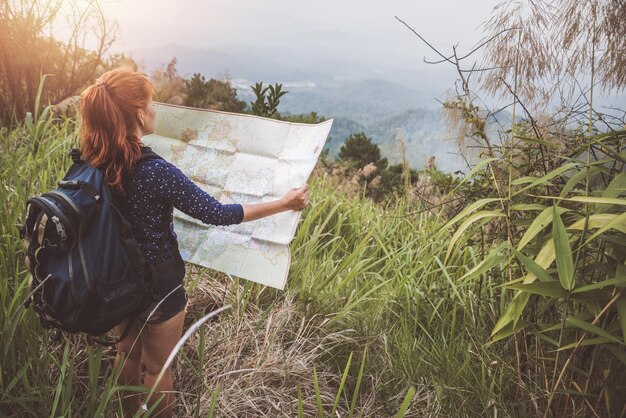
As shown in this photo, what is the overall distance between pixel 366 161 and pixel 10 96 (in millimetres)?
7642

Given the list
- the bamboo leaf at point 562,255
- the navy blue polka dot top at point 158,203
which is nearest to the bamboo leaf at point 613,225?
the bamboo leaf at point 562,255

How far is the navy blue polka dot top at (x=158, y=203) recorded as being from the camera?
1.54 metres

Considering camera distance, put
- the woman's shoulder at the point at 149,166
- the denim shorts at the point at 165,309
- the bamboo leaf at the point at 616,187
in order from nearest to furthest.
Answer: the bamboo leaf at the point at 616,187
the woman's shoulder at the point at 149,166
the denim shorts at the point at 165,309

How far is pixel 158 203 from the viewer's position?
62.6 inches

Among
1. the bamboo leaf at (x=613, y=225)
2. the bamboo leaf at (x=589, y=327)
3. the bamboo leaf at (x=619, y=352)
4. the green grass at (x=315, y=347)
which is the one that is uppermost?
the bamboo leaf at (x=613, y=225)

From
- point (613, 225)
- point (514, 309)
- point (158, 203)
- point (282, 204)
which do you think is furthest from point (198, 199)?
point (613, 225)

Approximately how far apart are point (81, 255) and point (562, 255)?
49.3 inches

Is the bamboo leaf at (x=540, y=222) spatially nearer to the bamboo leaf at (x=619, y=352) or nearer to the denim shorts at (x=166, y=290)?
the bamboo leaf at (x=619, y=352)

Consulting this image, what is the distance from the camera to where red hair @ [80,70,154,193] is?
1.50 metres

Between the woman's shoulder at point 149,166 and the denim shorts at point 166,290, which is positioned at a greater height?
the woman's shoulder at point 149,166

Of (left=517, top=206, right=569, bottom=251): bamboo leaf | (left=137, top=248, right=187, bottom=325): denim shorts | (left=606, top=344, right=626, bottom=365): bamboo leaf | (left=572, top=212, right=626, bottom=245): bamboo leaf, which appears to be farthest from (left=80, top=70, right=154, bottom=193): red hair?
(left=606, top=344, right=626, bottom=365): bamboo leaf

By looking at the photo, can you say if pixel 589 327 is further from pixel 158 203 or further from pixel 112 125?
pixel 112 125

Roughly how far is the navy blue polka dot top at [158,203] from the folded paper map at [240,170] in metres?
0.25

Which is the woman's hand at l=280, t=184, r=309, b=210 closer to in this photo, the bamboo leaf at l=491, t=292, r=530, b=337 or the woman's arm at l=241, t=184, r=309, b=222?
the woman's arm at l=241, t=184, r=309, b=222
